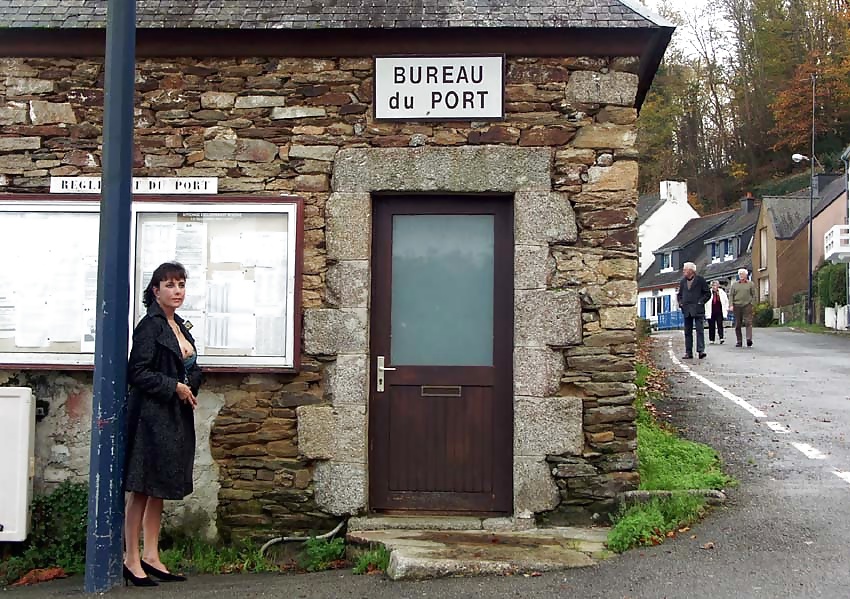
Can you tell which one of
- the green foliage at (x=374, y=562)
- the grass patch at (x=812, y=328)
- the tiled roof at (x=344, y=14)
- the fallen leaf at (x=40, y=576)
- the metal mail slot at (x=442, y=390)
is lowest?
the fallen leaf at (x=40, y=576)

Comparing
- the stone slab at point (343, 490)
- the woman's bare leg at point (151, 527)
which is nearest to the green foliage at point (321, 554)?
the stone slab at point (343, 490)

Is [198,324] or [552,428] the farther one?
[198,324]

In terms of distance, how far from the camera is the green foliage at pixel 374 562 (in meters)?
5.45

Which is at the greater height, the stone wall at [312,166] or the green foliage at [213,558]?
the stone wall at [312,166]

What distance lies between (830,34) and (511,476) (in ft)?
147

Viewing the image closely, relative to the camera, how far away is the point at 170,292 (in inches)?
213

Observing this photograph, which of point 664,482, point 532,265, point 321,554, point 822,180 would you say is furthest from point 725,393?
point 822,180

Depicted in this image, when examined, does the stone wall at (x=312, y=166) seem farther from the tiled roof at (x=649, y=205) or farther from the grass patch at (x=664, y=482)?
the tiled roof at (x=649, y=205)

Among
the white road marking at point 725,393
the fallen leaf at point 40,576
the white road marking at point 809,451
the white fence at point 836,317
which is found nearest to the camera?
the fallen leaf at point 40,576

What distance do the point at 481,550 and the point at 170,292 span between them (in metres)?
2.45

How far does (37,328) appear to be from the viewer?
20.8 ft

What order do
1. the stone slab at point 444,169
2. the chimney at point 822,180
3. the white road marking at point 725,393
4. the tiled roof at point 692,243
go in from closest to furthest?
the stone slab at point 444,169 < the white road marking at point 725,393 < the chimney at point 822,180 < the tiled roof at point 692,243

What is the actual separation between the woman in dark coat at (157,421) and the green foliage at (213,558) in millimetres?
416

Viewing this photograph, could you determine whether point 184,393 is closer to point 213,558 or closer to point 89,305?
point 213,558
